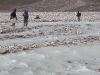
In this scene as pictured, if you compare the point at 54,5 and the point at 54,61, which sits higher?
the point at 54,5

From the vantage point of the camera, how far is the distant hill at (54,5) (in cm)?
7026

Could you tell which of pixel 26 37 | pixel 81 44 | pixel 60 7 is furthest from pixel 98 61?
pixel 60 7

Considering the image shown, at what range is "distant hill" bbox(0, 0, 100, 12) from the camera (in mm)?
70256

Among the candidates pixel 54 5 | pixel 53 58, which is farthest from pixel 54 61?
pixel 54 5

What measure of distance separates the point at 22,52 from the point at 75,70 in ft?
13.5

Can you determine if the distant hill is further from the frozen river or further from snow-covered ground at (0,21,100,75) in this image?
the frozen river

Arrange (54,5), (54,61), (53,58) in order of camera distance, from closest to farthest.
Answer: (54,61), (53,58), (54,5)

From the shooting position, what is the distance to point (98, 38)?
18.3 m

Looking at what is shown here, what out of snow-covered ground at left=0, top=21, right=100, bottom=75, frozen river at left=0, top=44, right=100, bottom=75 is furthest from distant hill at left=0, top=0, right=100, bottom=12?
frozen river at left=0, top=44, right=100, bottom=75

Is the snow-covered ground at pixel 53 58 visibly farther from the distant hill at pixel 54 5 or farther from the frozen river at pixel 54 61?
the distant hill at pixel 54 5

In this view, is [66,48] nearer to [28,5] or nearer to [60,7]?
[60,7]

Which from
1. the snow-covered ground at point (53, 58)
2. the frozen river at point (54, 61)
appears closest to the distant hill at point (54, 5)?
the snow-covered ground at point (53, 58)

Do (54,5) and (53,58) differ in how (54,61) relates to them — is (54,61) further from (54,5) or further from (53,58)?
(54,5)

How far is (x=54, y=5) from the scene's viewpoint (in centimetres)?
7881
